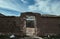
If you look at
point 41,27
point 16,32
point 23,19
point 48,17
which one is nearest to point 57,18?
point 48,17

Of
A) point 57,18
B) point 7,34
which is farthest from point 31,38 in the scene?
point 57,18

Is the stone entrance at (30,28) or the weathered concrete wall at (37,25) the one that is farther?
the stone entrance at (30,28)

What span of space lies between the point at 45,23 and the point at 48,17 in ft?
3.08

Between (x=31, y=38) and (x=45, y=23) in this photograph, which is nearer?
(x=31, y=38)

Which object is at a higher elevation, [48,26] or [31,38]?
[48,26]

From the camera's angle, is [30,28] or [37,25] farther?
[30,28]

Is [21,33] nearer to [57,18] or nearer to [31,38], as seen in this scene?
[31,38]

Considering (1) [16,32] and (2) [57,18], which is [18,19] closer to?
(1) [16,32]

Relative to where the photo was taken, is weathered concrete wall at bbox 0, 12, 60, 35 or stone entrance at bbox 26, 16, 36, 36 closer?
weathered concrete wall at bbox 0, 12, 60, 35

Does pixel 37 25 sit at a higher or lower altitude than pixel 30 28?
higher

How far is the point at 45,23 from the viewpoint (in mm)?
20344

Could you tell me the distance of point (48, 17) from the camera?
20.3m

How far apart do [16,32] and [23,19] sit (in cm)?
206

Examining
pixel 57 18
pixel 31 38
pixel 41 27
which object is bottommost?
pixel 31 38
